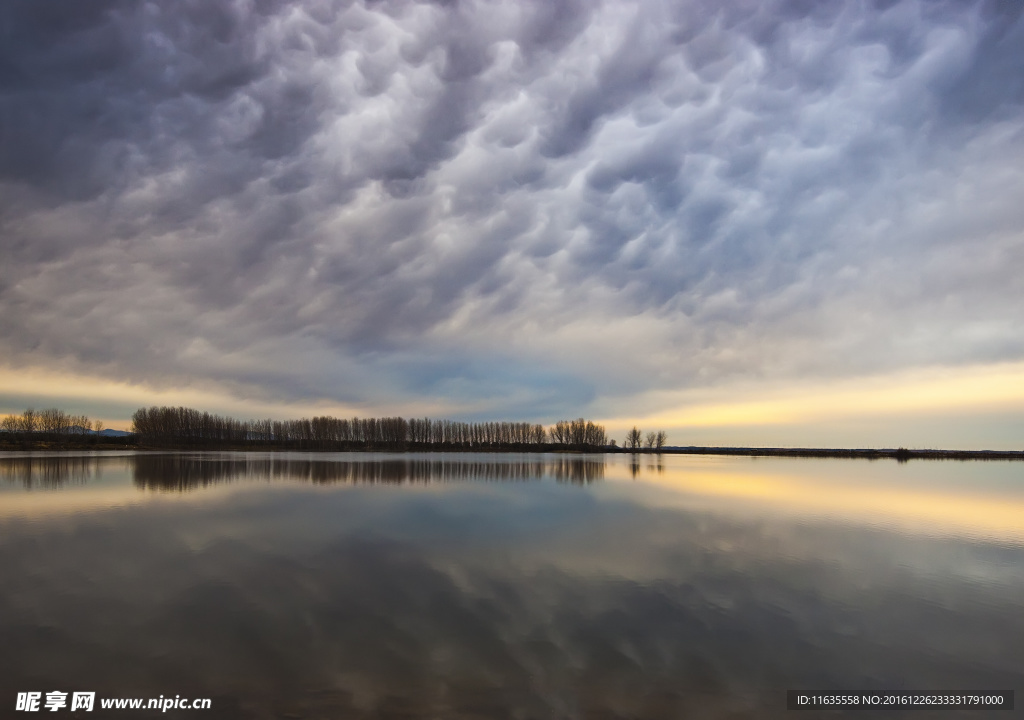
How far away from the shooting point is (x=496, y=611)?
9289 millimetres

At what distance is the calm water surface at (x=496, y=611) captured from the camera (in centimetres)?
654

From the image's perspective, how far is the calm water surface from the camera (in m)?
6.54

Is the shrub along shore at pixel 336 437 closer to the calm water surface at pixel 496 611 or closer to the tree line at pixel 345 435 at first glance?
the tree line at pixel 345 435

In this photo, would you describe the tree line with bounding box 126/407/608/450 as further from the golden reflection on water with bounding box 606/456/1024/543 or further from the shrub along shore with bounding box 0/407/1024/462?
the golden reflection on water with bounding box 606/456/1024/543

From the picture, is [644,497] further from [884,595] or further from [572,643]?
[572,643]

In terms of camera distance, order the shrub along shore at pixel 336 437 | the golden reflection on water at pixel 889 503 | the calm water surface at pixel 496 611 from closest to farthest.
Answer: the calm water surface at pixel 496 611 → the golden reflection on water at pixel 889 503 → the shrub along shore at pixel 336 437

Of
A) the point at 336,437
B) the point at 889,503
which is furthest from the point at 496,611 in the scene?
the point at 336,437

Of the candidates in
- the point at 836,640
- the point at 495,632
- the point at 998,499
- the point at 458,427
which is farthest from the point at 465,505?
the point at 458,427

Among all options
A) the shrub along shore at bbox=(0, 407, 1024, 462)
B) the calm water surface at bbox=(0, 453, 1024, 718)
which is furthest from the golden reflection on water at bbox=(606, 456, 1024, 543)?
the shrub along shore at bbox=(0, 407, 1024, 462)

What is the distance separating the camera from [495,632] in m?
8.34

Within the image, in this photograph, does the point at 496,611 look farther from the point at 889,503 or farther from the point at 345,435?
the point at 345,435

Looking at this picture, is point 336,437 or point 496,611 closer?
point 496,611

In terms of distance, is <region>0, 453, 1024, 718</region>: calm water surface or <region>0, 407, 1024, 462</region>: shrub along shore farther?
<region>0, 407, 1024, 462</region>: shrub along shore

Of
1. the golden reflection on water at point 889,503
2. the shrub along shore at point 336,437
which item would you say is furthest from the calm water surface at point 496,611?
the shrub along shore at point 336,437
